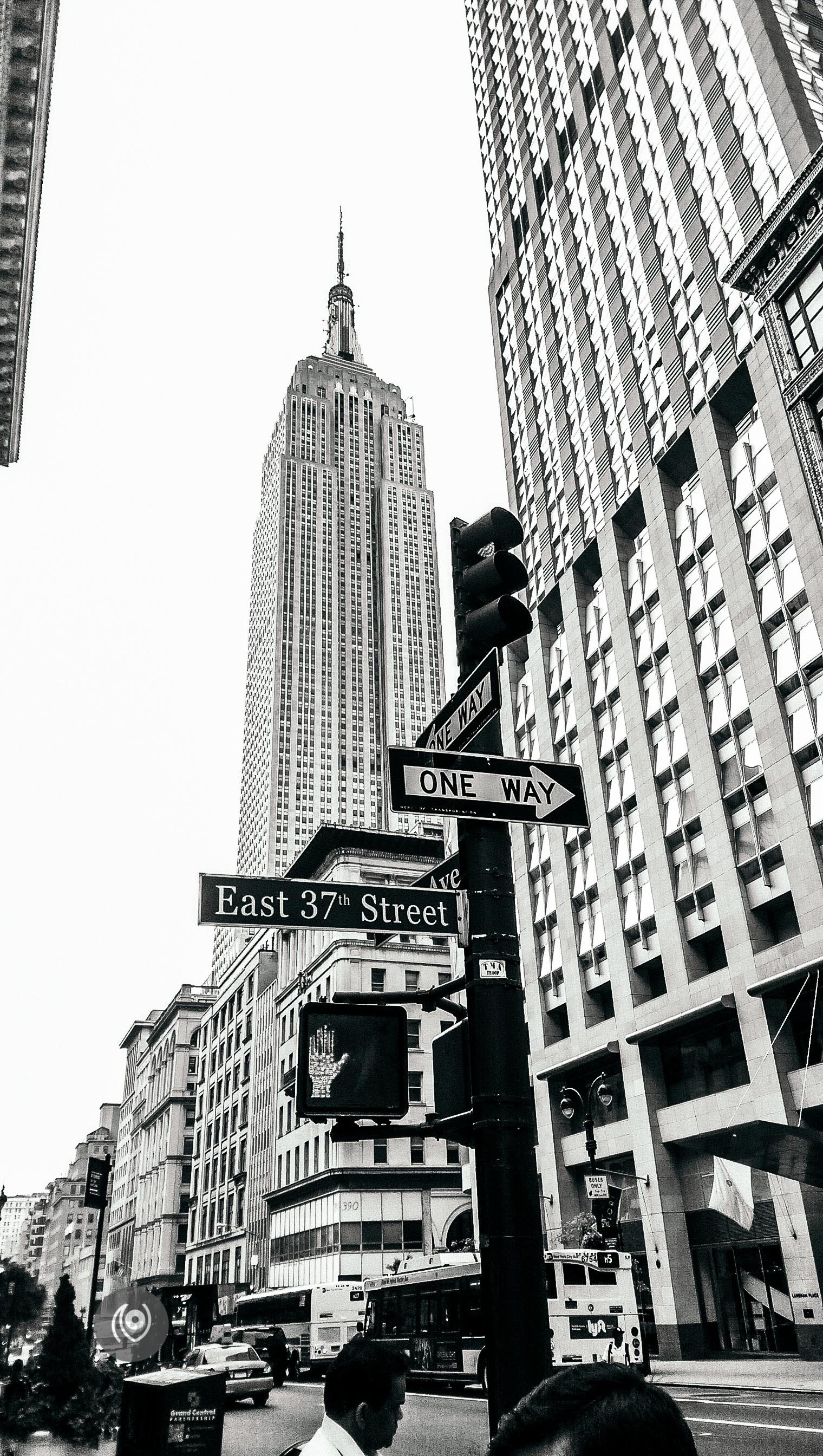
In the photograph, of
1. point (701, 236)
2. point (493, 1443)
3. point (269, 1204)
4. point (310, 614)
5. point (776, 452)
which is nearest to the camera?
point (493, 1443)

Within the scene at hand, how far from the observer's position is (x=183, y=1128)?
12162cm

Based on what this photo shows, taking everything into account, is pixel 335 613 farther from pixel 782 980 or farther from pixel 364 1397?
pixel 364 1397

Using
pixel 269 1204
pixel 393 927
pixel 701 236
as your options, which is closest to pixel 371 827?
pixel 269 1204

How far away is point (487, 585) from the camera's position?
5477 mm

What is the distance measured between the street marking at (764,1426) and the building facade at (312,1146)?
37.7 meters

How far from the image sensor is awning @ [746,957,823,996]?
3344cm

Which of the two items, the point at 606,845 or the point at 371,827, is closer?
the point at 606,845

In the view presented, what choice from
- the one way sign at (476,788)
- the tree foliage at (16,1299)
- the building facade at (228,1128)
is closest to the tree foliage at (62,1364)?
the one way sign at (476,788)

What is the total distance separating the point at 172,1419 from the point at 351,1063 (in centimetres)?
580

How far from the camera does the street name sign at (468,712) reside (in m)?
5.34

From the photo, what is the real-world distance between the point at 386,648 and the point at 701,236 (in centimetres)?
12333

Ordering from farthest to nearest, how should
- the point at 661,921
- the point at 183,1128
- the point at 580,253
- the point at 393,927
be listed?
the point at 183,1128, the point at 580,253, the point at 661,921, the point at 393,927

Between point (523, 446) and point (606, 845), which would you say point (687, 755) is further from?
point (523, 446)

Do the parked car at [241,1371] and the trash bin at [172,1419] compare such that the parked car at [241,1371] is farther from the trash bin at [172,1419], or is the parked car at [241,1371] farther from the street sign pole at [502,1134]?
the street sign pole at [502,1134]
